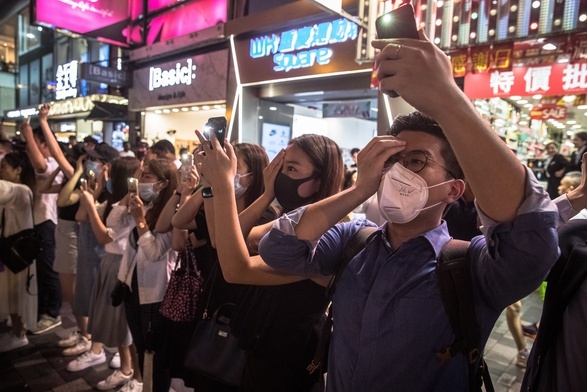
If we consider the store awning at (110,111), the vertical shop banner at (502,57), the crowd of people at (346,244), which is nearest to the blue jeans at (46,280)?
the crowd of people at (346,244)

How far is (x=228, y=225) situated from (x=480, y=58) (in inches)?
174

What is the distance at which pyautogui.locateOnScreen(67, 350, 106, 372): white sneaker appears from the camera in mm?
3570

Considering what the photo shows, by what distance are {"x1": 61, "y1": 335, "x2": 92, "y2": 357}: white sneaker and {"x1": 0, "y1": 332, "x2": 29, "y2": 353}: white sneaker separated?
0.52 meters

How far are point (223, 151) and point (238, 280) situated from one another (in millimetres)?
534

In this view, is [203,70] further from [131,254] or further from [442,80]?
[442,80]

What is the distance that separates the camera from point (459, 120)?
2.86ft

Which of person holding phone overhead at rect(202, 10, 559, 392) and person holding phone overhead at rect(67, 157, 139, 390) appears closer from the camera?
person holding phone overhead at rect(202, 10, 559, 392)

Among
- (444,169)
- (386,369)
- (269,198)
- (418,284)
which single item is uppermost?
(444,169)

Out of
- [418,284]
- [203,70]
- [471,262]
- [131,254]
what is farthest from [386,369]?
[203,70]

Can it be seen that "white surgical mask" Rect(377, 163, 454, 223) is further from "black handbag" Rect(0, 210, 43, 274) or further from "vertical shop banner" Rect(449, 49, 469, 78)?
"vertical shop banner" Rect(449, 49, 469, 78)

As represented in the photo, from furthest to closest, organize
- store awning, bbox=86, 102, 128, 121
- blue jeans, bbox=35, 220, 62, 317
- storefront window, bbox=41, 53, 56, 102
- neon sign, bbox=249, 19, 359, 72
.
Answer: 1. storefront window, bbox=41, 53, 56, 102
2. store awning, bbox=86, 102, 128, 121
3. neon sign, bbox=249, 19, 359, 72
4. blue jeans, bbox=35, 220, 62, 317

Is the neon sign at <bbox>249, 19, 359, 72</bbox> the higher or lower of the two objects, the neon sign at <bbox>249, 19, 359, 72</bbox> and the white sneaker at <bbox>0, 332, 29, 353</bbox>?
the higher

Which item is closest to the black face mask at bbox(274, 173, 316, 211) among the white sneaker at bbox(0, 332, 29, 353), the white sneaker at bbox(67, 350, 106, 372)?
the white sneaker at bbox(67, 350, 106, 372)

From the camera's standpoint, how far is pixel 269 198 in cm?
200
